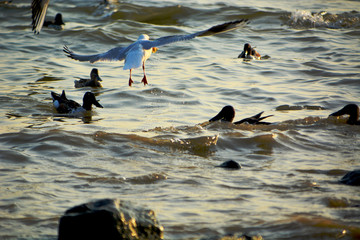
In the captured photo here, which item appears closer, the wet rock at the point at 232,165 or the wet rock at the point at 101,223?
the wet rock at the point at 101,223

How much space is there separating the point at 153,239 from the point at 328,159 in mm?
3629

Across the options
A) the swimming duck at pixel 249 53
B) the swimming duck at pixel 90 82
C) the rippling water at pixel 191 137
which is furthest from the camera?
the swimming duck at pixel 249 53

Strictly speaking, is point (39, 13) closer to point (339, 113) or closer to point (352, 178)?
point (352, 178)

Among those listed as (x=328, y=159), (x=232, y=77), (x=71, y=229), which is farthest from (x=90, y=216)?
(x=232, y=77)

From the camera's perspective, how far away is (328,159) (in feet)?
24.1

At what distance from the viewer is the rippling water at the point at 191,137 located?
535cm

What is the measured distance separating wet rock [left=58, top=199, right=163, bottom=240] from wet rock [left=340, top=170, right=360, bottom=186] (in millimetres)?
2798

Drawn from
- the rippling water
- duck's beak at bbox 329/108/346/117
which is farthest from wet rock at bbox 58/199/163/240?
duck's beak at bbox 329/108/346/117

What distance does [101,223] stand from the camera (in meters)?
4.16

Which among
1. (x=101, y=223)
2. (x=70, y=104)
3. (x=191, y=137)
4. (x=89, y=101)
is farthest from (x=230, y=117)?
(x=101, y=223)

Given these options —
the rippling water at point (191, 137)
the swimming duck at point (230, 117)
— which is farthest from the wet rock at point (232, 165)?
the swimming duck at point (230, 117)

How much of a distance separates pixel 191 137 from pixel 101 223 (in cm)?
410

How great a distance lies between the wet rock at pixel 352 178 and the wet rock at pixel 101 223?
9.18 feet

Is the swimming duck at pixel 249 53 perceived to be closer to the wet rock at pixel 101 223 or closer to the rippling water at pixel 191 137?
the rippling water at pixel 191 137
